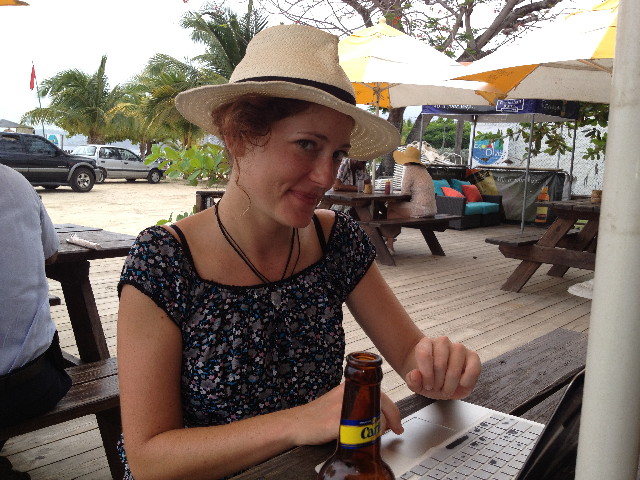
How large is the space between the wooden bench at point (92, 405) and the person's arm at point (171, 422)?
0.95 meters

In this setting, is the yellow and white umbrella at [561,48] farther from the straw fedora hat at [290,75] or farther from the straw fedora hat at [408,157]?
the straw fedora hat at [290,75]

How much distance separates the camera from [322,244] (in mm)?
1506

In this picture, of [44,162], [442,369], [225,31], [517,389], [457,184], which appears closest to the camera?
[442,369]

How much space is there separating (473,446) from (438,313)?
4.06 meters

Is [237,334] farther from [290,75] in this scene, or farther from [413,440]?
[290,75]

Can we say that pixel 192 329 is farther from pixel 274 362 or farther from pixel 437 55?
pixel 437 55

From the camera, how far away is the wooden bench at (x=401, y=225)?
273 inches

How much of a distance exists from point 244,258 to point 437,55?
619cm

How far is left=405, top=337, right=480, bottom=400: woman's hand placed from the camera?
3.43 ft

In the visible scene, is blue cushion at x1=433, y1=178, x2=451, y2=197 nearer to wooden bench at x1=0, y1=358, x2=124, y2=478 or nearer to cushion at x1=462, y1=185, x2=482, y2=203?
cushion at x1=462, y1=185, x2=482, y2=203

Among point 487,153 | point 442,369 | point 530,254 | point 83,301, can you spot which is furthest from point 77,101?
point 442,369

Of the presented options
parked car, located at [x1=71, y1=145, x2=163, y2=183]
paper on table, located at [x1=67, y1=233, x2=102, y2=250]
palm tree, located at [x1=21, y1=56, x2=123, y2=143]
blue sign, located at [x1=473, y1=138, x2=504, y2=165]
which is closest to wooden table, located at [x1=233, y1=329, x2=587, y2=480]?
paper on table, located at [x1=67, y1=233, x2=102, y2=250]

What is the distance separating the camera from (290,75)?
4.06 ft

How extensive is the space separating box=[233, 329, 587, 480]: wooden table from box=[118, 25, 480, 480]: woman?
0.16 ft
